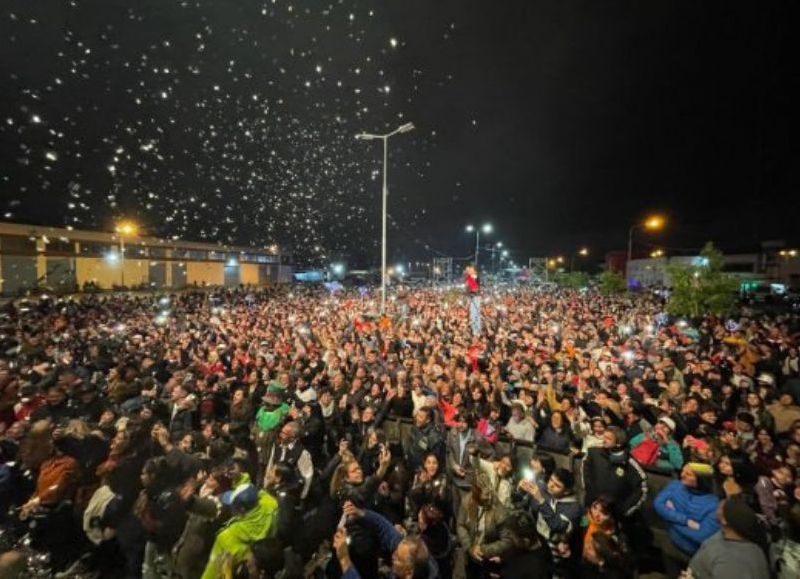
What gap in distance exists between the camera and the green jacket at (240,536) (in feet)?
10.5

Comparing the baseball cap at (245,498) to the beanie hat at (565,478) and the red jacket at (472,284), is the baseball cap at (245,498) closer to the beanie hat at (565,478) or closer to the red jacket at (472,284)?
the beanie hat at (565,478)

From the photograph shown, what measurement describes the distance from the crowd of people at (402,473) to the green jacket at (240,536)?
0.5 inches

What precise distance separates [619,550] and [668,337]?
11.5 metres

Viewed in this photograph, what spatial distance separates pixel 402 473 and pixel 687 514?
2.46m

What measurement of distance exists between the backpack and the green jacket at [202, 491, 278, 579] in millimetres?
3996

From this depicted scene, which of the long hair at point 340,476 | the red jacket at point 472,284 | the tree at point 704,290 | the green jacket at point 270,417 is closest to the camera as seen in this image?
the long hair at point 340,476

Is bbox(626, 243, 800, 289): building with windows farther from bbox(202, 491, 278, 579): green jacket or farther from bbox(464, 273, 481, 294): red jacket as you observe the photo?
bbox(202, 491, 278, 579): green jacket

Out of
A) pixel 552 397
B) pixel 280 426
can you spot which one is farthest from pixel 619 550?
pixel 280 426

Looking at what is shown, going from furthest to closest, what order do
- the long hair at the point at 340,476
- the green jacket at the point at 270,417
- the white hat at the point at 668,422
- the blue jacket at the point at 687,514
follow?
the green jacket at the point at 270,417, the white hat at the point at 668,422, the long hair at the point at 340,476, the blue jacket at the point at 687,514

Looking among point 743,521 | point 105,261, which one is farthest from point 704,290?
point 105,261

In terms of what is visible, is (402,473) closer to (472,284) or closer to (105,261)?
(472,284)

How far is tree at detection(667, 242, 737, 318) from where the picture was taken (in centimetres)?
1866

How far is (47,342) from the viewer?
11.5 metres

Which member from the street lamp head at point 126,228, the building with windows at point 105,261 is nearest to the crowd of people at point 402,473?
the building with windows at point 105,261
